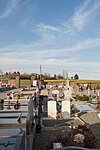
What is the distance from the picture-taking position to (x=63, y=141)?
7062 millimetres

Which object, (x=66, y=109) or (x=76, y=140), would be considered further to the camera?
(x=66, y=109)

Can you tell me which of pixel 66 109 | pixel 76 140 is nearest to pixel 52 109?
pixel 66 109

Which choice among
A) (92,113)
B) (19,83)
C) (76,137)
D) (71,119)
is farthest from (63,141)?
(19,83)

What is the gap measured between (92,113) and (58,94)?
28.6 ft

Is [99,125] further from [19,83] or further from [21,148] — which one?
[19,83]

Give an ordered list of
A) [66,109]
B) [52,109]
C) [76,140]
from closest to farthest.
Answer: [76,140], [52,109], [66,109]

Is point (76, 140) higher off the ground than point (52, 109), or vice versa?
point (52, 109)

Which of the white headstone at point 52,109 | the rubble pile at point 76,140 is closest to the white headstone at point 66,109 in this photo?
the white headstone at point 52,109

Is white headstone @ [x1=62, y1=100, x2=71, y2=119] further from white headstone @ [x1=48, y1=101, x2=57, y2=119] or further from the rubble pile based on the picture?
the rubble pile

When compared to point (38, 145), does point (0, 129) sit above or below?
above

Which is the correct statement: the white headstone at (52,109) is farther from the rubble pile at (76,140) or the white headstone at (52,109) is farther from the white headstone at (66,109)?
the rubble pile at (76,140)

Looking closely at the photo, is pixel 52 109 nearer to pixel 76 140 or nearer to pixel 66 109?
pixel 66 109

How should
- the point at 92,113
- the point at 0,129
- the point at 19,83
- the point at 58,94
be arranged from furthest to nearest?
the point at 19,83
the point at 58,94
the point at 92,113
the point at 0,129

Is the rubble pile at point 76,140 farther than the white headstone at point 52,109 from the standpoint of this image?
No
